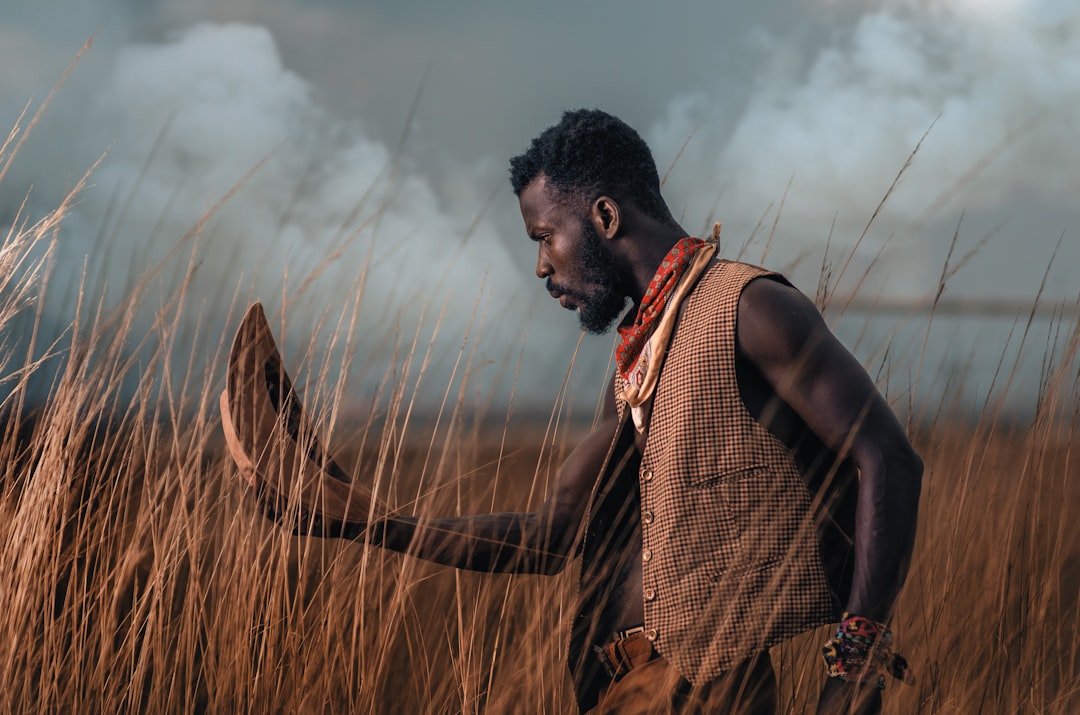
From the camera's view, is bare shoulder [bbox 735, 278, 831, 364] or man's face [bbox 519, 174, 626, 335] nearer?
bare shoulder [bbox 735, 278, 831, 364]

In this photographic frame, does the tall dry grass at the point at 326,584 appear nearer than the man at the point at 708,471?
No

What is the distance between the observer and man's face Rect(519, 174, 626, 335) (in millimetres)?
1834

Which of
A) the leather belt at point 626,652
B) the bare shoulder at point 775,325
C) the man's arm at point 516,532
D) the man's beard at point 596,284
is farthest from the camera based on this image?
the man's arm at point 516,532

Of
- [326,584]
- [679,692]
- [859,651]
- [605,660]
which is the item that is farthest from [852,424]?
[326,584]

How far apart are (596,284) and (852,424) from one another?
1.69 feet

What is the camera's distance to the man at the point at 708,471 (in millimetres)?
1548

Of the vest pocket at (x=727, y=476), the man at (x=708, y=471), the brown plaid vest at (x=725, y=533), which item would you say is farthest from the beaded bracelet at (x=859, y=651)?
the vest pocket at (x=727, y=476)

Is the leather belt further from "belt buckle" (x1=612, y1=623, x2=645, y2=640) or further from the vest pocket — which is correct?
the vest pocket

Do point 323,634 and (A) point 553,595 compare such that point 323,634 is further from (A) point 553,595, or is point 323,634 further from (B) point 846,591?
(B) point 846,591

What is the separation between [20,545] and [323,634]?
930 mm

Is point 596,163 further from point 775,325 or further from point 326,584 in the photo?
point 326,584

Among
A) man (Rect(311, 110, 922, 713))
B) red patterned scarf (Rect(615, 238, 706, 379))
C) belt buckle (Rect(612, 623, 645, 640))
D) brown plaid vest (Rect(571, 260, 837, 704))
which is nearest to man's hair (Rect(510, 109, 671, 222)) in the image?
man (Rect(311, 110, 922, 713))

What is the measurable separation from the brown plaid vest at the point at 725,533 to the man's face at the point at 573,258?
0.25 metres

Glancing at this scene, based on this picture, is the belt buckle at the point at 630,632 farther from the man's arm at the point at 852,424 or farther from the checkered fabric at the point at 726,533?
the man's arm at the point at 852,424
